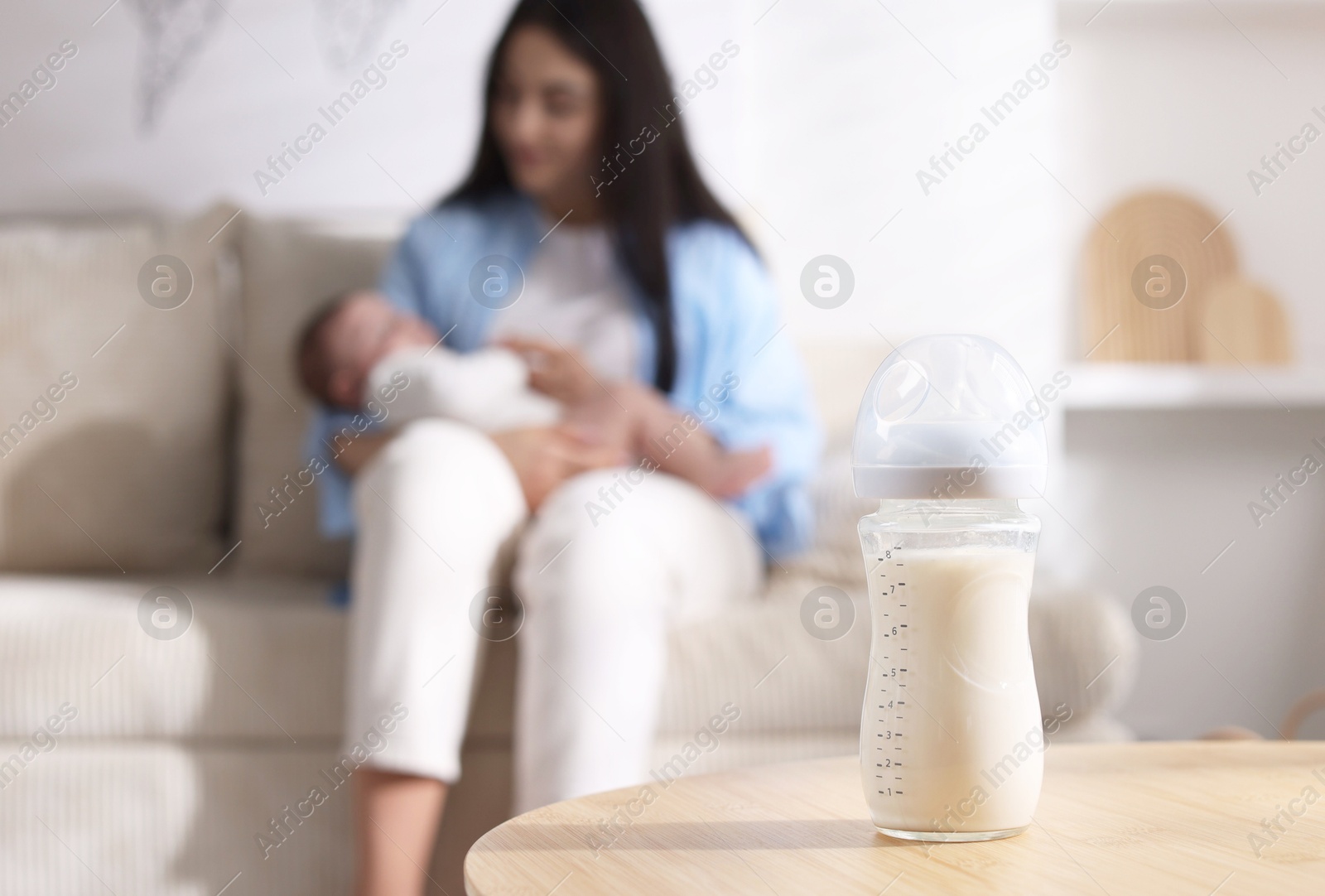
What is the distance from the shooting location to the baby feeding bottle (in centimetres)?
43

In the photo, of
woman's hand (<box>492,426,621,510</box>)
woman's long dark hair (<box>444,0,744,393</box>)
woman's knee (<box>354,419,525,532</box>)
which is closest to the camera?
woman's knee (<box>354,419,525,532</box>)

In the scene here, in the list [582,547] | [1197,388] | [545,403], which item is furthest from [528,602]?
[1197,388]

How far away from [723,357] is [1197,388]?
1032 mm

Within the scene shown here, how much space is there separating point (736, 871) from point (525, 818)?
120 millimetres

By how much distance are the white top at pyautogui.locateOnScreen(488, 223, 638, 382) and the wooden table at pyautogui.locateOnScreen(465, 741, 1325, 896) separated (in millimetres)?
825

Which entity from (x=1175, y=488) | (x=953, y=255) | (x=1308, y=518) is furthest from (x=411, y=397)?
(x=1308, y=518)

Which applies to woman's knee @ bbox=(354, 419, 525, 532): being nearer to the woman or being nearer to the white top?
the woman

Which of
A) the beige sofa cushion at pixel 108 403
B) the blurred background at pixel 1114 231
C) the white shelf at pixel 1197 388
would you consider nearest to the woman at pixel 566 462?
the beige sofa cushion at pixel 108 403

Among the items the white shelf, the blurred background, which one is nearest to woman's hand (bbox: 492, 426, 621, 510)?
the blurred background

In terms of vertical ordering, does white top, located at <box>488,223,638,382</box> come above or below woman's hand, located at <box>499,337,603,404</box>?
above

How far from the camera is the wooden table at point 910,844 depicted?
0.38 m

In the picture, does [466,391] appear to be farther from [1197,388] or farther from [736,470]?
[1197,388]

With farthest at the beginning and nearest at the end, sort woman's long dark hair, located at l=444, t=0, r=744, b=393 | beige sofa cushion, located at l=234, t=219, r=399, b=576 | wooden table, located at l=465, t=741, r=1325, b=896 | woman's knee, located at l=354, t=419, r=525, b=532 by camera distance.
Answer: beige sofa cushion, located at l=234, t=219, r=399, b=576, woman's long dark hair, located at l=444, t=0, r=744, b=393, woman's knee, located at l=354, t=419, r=525, b=532, wooden table, located at l=465, t=741, r=1325, b=896

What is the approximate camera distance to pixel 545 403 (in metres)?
Answer: 1.26
